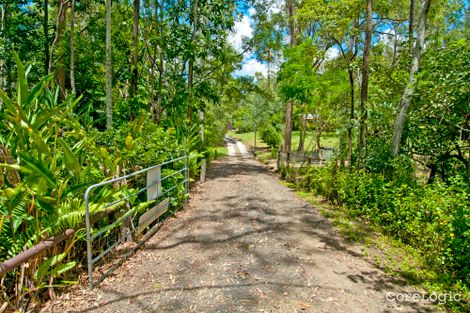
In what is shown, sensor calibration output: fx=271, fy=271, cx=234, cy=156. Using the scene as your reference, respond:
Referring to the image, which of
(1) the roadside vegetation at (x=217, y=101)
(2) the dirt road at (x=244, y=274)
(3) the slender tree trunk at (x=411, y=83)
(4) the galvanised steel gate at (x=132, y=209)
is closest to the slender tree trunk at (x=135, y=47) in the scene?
(1) the roadside vegetation at (x=217, y=101)

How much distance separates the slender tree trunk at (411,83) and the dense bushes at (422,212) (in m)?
0.98

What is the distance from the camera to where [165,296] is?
2887 mm

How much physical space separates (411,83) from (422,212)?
2.65 meters

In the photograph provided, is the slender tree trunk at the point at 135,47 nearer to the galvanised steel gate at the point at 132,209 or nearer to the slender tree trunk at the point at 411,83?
the galvanised steel gate at the point at 132,209

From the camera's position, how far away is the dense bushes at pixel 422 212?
336 centimetres

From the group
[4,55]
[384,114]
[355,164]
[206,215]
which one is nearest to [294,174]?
[355,164]

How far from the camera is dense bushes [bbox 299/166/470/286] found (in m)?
3.36

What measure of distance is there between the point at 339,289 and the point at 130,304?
2.28 metres

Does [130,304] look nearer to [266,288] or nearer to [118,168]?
[266,288]

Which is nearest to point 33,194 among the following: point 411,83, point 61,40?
point 411,83

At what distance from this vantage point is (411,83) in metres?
5.29

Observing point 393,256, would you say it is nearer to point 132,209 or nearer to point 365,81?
point 132,209

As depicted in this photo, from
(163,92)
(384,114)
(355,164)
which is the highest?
(163,92)

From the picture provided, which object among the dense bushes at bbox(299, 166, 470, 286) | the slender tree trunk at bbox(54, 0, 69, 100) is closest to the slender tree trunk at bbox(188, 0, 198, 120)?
the slender tree trunk at bbox(54, 0, 69, 100)
